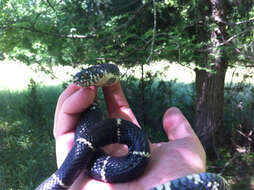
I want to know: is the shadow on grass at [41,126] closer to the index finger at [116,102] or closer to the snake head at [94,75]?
the index finger at [116,102]

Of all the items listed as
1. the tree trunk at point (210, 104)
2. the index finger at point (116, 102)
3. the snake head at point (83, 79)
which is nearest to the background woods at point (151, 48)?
the tree trunk at point (210, 104)

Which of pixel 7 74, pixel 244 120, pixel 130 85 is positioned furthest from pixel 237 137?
pixel 7 74

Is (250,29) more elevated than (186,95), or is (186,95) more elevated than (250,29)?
(250,29)

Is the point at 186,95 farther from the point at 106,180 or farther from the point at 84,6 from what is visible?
the point at 106,180

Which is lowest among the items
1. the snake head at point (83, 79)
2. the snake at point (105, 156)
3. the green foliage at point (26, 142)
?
the green foliage at point (26, 142)

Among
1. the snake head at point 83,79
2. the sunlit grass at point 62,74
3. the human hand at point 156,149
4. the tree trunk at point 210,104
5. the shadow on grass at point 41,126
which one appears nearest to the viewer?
the human hand at point 156,149

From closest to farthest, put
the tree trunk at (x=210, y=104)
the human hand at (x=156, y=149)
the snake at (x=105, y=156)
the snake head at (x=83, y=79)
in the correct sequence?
the snake at (x=105, y=156), the human hand at (x=156, y=149), the snake head at (x=83, y=79), the tree trunk at (x=210, y=104)
